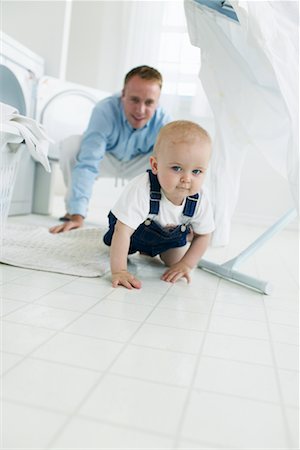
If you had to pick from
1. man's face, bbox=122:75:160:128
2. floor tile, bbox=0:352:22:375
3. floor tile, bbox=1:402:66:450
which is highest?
man's face, bbox=122:75:160:128

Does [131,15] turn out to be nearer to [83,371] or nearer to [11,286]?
[11,286]

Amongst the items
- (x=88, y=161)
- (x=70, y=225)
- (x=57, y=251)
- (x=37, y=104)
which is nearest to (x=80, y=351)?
(x=57, y=251)

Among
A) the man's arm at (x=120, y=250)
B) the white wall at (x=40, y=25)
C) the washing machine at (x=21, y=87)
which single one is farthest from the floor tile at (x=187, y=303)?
the white wall at (x=40, y=25)

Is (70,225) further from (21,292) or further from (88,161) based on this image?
(21,292)

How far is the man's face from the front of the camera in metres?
1.92

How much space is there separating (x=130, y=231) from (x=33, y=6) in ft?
6.18

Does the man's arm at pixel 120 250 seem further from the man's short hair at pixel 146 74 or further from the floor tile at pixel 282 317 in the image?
the man's short hair at pixel 146 74

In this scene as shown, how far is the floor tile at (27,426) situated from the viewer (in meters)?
0.45

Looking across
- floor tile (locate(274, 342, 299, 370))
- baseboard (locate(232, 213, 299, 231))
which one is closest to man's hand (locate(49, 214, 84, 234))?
floor tile (locate(274, 342, 299, 370))

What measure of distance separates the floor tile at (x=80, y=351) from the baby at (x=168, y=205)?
381mm

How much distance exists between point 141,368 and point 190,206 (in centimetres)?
66

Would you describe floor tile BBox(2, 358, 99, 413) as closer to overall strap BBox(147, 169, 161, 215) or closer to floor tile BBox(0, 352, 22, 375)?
floor tile BBox(0, 352, 22, 375)

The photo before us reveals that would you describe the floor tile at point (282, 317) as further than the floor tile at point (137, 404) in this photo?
Yes

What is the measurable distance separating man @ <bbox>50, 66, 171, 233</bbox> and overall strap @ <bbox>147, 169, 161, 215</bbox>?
671 millimetres
